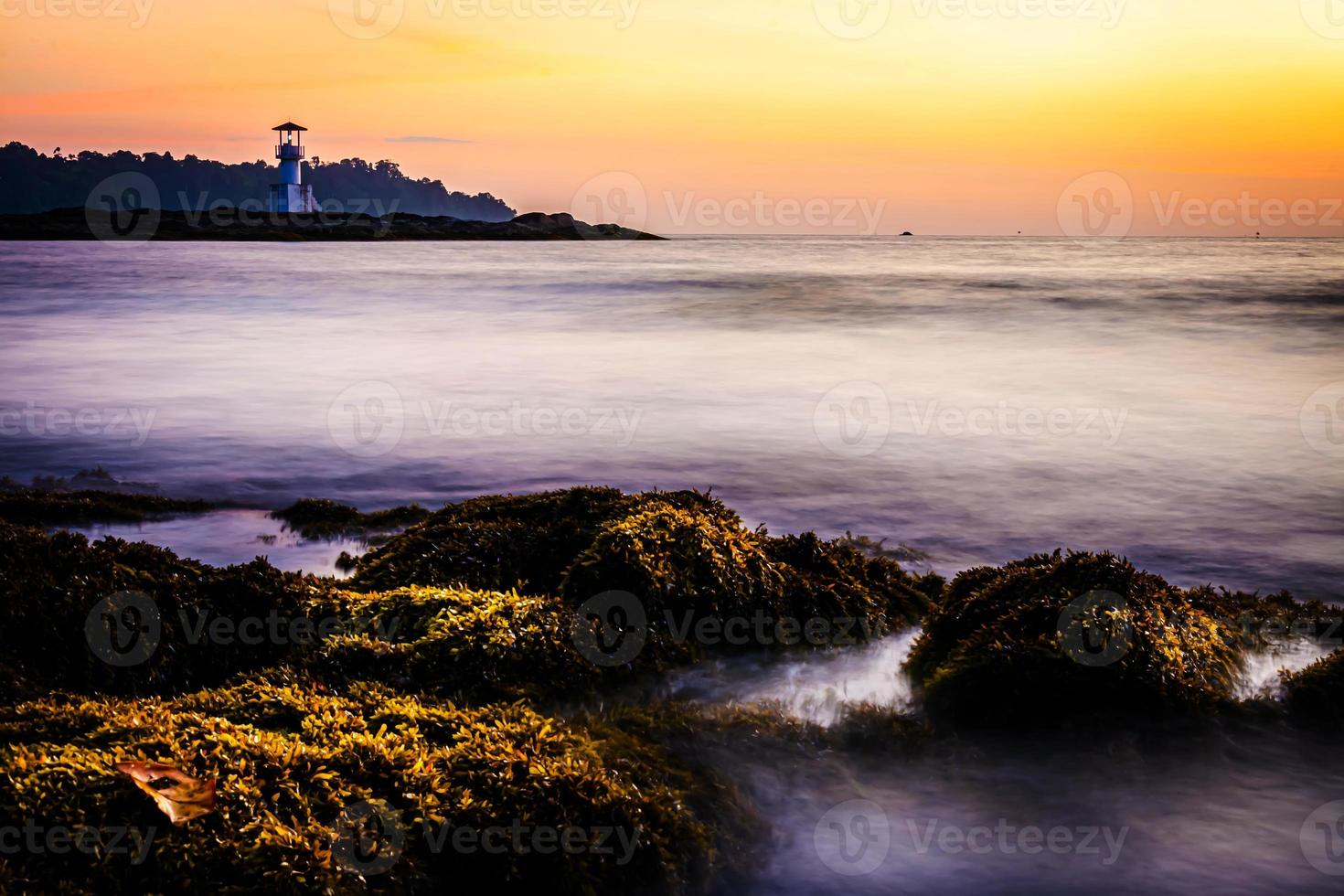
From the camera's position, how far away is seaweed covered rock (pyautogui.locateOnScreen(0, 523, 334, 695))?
3254mm

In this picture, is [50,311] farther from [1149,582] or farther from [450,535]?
[1149,582]

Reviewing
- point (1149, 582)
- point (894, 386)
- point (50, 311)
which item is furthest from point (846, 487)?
point (50, 311)

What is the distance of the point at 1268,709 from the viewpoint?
12.5 feet
